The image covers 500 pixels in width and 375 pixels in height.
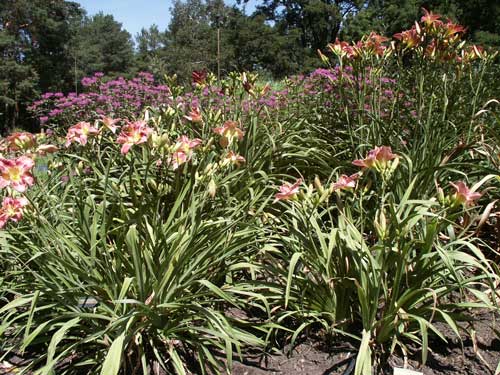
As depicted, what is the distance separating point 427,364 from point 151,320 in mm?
1049

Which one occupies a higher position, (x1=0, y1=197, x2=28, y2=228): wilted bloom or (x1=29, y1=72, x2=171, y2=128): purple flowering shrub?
(x1=29, y1=72, x2=171, y2=128): purple flowering shrub

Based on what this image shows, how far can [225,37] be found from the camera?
3956 centimetres

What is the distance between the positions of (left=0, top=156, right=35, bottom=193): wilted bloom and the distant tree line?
21794 millimetres

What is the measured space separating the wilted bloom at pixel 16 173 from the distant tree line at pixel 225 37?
2179 centimetres

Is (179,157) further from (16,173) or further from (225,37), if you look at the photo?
(225,37)

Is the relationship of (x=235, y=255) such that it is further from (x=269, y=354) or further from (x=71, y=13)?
(x=71, y=13)

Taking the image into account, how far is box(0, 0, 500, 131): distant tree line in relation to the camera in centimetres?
2619

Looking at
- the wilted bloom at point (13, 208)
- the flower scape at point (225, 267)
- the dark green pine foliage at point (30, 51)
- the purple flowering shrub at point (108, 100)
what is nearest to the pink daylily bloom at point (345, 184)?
the flower scape at point (225, 267)

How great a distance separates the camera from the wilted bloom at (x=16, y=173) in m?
1.64

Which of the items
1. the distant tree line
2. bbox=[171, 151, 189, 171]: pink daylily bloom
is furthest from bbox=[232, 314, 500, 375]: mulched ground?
the distant tree line

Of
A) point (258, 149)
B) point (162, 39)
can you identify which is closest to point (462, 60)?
point (258, 149)

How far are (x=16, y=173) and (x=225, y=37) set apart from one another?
131 ft

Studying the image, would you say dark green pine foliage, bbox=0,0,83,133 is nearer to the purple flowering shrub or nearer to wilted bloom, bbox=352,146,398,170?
the purple flowering shrub

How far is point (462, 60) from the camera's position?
9.39ft
